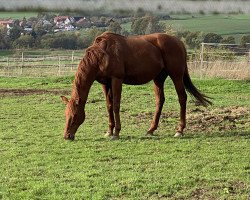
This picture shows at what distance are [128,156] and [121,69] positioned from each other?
242cm

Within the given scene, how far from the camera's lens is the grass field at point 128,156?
4957mm

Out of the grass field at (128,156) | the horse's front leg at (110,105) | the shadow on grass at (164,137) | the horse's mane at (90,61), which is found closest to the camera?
the grass field at (128,156)

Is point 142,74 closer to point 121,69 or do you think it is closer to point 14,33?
point 121,69

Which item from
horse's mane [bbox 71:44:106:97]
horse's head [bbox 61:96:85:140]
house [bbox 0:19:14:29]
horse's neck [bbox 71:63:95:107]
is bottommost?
horse's head [bbox 61:96:85:140]

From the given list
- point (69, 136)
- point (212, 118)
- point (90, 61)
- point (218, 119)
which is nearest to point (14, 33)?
point (69, 136)

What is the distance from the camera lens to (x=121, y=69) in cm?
884

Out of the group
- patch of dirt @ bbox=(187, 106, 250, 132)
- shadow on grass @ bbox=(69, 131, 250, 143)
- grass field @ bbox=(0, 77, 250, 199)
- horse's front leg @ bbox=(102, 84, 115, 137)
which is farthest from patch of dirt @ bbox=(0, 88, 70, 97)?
shadow on grass @ bbox=(69, 131, 250, 143)

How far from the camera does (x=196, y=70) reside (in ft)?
73.1

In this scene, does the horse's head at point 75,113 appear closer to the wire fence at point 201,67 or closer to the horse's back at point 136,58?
the horse's back at point 136,58

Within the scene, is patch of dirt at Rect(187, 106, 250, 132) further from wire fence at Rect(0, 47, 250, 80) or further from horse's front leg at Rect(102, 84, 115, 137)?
wire fence at Rect(0, 47, 250, 80)

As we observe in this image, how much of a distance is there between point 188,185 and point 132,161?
1.43m

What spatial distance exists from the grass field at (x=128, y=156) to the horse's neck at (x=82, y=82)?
72 cm

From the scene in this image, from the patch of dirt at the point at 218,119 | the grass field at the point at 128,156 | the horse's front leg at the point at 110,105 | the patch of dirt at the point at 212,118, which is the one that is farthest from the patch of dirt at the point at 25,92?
the horse's front leg at the point at 110,105

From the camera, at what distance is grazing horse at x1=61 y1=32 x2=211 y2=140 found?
8672mm
